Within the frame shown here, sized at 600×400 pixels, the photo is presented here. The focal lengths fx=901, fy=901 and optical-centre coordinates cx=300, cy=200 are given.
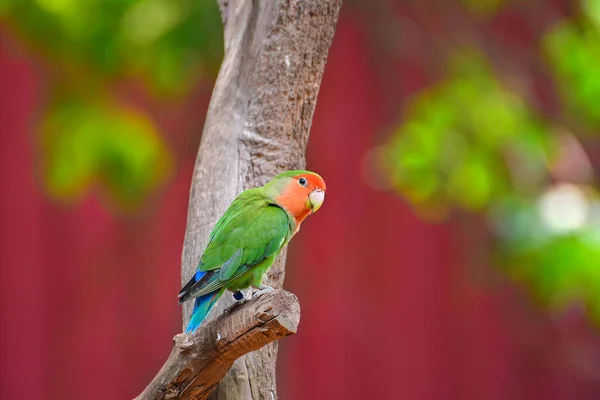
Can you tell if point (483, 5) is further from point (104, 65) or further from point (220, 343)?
point (220, 343)

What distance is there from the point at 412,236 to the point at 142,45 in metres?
2.41

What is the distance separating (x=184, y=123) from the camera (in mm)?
5770

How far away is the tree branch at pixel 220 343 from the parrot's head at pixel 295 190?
49 cm

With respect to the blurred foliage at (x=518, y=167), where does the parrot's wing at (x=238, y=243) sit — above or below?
below

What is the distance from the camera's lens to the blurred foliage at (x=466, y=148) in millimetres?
4742

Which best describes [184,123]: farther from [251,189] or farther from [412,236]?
[251,189]

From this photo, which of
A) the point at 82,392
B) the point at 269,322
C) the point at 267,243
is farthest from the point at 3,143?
the point at 269,322

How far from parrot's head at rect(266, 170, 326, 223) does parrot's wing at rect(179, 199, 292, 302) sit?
0.05m

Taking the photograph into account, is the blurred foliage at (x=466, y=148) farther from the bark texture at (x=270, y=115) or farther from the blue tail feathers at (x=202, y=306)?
the blue tail feathers at (x=202, y=306)

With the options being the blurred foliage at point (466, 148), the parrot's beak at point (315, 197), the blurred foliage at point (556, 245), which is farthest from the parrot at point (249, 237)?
the blurred foliage at point (556, 245)

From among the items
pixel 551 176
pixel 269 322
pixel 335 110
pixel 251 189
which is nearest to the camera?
pixel 269 322

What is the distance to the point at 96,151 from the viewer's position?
4.42 meters

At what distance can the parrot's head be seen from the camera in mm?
3080

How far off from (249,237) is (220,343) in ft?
1.28
